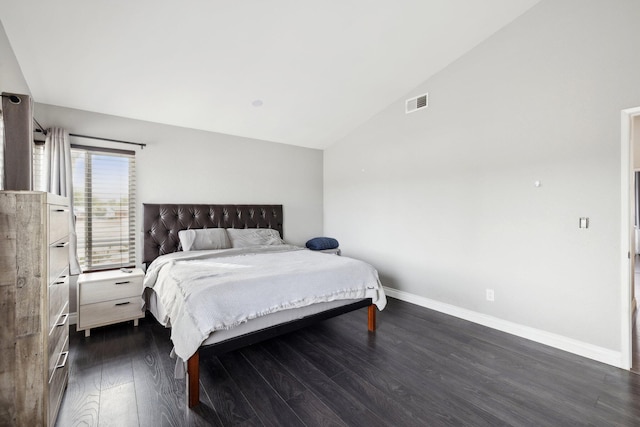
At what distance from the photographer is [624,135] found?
2375 millimetres

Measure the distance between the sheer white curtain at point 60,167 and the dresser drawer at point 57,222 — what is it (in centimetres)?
141

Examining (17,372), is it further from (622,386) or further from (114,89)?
(622,386)

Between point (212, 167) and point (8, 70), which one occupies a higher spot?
point (8, 70)

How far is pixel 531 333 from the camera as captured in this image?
9.46 ft

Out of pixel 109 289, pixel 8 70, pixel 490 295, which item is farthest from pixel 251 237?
pixel 490 295

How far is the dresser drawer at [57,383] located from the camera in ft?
5.20

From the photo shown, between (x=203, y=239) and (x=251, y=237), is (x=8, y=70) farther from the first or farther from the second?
(x=251, y=237)

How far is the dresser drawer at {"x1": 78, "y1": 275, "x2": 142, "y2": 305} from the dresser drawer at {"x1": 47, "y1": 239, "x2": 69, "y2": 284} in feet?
3.44

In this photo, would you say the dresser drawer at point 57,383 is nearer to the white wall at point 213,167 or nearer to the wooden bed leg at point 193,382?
the wooden bed leg at point 193,382

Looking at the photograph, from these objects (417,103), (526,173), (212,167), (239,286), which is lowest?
(239,286)

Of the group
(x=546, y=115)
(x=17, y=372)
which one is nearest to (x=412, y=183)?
(x=546, y=115)

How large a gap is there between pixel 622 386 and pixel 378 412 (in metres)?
1.85

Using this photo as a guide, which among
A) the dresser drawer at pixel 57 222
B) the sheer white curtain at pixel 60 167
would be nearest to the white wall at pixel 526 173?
the dresser drawer at pixel 57 222

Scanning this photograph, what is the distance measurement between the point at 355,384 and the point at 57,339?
1944 mm
